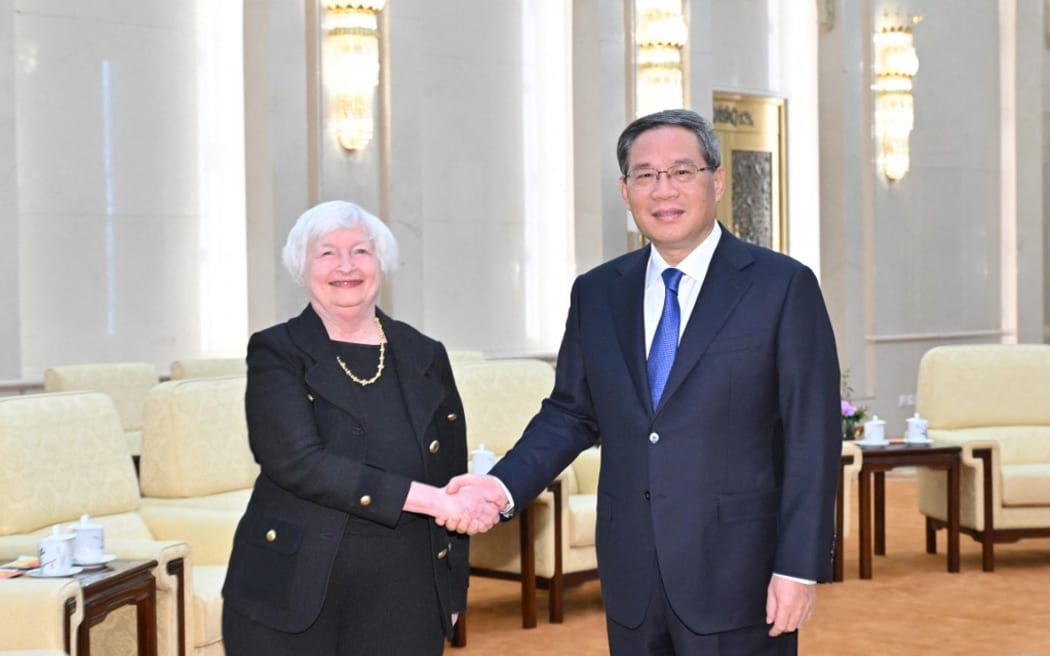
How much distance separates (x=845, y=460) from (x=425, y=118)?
3608mm

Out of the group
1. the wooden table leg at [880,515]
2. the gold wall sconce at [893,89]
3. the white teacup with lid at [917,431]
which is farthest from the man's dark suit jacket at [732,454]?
the gold wall sconce at [893,89]

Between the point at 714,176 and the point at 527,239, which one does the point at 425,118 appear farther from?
the point at 714,176

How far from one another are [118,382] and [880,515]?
4163 mm

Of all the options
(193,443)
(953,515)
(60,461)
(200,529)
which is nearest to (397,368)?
(60,461)

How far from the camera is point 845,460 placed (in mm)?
7320

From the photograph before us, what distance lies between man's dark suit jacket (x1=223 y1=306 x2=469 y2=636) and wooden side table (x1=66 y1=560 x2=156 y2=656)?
1274 mm

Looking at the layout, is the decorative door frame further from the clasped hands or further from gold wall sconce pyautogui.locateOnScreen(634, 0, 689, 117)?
the clasped hands

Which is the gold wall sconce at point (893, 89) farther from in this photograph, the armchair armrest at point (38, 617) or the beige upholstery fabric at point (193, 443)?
the armchair armrest at point (38, 617)

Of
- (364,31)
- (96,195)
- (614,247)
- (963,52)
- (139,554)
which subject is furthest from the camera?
(963,52)

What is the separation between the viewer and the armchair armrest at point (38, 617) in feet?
12.8

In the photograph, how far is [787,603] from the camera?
2.74 m

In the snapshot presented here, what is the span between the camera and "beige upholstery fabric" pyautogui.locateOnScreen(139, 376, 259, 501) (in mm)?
5594

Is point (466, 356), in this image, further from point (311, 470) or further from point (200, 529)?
point (311, 470)

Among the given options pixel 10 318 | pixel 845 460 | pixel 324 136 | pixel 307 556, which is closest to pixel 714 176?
pixel 307 556
